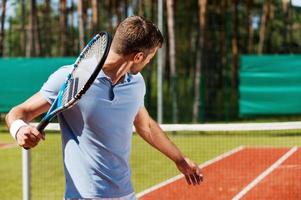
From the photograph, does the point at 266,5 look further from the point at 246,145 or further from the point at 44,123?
the point at 44,123

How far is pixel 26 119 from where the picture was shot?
3123 mm

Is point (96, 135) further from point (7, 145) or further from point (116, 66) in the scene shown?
point (7, 145)

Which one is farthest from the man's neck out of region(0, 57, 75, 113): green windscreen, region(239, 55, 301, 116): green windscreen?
region(0, 57, 75, 113): green windscreen

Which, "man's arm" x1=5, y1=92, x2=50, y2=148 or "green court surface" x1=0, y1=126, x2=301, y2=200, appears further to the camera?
"green court surface" x1=0, y1=126, x2=301, y2=200

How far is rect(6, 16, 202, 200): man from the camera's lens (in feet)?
10.3

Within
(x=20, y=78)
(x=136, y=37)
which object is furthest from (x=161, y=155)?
(x=136, y=37)

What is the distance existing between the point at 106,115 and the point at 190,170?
78cm

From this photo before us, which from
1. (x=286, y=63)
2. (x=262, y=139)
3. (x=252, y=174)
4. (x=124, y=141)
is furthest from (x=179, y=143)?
(x=124, y=141)

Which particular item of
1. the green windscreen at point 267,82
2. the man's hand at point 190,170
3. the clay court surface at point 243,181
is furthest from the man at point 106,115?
the green windscreen at point 267,82

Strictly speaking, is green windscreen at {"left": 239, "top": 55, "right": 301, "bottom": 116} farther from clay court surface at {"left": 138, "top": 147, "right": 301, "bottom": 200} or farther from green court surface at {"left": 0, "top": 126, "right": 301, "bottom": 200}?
clay court surface at {"left": 138, "top": 147, "right": 301, "bottom": 200}

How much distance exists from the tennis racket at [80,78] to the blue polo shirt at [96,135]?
0.06m

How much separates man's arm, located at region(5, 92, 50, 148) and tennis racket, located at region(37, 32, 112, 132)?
0.18 feet

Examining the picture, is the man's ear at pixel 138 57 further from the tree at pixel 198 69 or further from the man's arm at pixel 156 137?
the tree at pixel 198 69

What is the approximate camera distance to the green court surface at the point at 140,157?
979 centimetres
